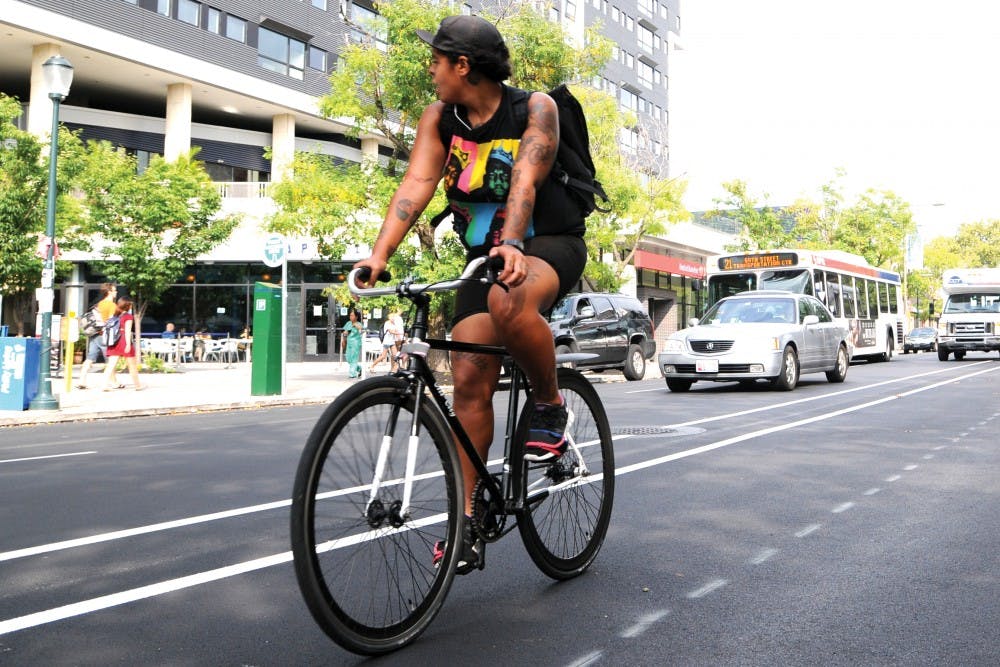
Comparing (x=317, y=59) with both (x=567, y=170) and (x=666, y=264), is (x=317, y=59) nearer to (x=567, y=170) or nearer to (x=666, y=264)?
(x=666, y=264)

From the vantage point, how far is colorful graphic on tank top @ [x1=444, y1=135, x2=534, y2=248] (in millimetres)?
3324

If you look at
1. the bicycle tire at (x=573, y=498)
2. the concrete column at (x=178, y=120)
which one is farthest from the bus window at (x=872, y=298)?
the bicycle tire at (x=573, y=498)

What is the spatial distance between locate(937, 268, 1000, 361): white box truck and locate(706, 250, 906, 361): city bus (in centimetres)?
231

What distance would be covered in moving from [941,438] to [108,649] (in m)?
7.83

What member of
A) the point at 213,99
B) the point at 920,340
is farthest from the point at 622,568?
the point at 920,340

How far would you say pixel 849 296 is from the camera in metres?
26.3

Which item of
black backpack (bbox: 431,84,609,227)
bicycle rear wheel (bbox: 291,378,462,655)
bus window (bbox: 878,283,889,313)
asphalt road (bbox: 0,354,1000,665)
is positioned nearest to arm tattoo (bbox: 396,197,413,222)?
black backpack (bbox: 431,84,609,227)

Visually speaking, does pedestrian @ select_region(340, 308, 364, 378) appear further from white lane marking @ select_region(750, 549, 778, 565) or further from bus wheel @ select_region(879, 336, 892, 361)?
white lane marking @ select_region(750, 549, 778, 565)

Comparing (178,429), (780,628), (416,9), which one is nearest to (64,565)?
(780,628)

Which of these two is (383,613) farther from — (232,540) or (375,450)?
(232,540)

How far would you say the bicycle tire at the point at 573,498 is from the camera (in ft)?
11.7

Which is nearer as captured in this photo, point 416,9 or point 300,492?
point 300,492

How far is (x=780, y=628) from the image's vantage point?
10.5 ft

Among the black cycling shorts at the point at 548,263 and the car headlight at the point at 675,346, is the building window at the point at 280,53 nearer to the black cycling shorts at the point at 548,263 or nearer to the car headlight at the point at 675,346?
the car headlight at the point at 675,346
